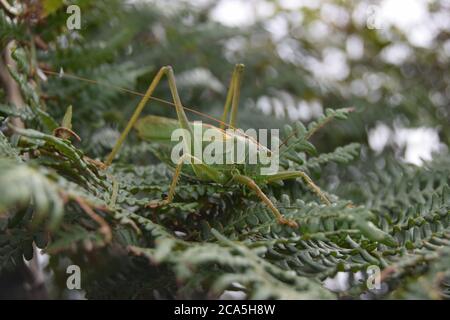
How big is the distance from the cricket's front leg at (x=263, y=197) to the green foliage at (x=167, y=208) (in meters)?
0.01

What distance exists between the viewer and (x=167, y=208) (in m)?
0.93

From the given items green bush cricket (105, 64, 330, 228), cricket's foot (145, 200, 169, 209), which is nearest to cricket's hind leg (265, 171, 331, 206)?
green bush cricket (105, 64, 330, 228)

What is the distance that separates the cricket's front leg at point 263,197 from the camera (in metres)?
A: 0.88

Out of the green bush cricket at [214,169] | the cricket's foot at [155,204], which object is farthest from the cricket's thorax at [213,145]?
the cricket's foot at [155,204]

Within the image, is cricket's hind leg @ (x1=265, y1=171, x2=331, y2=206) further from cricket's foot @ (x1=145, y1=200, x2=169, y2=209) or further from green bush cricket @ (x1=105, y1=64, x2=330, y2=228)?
cricket's foot @ (x1=145, y1=200, x2=169, y2=209)

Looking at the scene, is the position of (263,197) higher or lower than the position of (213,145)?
lower

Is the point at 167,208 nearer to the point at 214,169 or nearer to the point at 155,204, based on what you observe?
the point at 155,204

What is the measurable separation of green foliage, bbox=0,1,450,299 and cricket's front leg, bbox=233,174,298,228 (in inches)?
0.5

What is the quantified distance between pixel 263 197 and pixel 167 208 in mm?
205

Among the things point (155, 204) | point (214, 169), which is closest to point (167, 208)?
point (155, 204)

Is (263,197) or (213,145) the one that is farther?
(213,145)

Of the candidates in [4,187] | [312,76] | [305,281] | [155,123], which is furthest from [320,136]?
[4,187]

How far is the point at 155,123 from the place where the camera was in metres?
1.24

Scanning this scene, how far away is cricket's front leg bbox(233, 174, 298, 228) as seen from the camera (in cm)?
88
